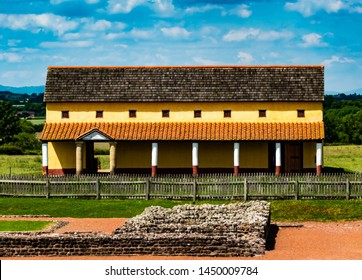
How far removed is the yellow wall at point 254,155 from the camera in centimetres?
5066

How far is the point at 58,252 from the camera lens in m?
23.8

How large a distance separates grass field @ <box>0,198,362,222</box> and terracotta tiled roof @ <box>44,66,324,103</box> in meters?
12.9

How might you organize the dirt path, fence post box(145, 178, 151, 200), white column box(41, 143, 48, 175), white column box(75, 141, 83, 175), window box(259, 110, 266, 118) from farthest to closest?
window box(259, 110, 266, 118) < white column box(41, 143, 48, 175) < white column box(75, 141, 83, 175) < fence post box(145, 178, 151, 200) < the dirt path

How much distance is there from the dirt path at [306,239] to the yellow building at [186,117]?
659 inches

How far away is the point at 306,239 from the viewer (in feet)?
91.6

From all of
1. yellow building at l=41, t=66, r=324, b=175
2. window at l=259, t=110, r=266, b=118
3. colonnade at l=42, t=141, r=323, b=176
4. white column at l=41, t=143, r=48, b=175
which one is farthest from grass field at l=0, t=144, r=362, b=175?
window at l=259, t=110, r=266, b=118

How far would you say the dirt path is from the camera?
24.0 m

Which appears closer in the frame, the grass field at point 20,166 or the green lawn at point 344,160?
the grass field at point 20,166

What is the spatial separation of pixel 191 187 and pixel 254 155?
1228 cm

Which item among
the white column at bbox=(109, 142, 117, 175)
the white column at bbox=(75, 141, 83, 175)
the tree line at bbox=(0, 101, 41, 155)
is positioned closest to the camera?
the white column at bbox=(75, 141, 83, 175)

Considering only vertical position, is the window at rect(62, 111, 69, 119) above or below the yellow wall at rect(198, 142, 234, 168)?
above

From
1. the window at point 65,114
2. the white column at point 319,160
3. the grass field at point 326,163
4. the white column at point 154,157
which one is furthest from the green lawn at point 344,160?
the window at point 65,114

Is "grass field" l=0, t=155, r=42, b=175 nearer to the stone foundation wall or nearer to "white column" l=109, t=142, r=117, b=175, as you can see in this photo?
"white column" l=109, t=142, r=117, b=175

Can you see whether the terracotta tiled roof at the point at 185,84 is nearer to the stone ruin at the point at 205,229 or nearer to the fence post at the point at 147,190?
the fence post at the point at 147,190
